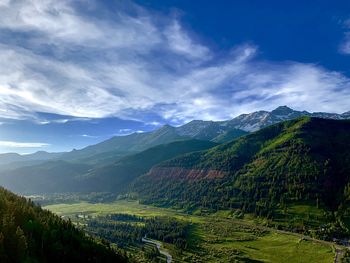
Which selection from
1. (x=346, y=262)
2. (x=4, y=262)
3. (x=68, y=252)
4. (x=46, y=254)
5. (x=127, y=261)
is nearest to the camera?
(x=4, y=262)

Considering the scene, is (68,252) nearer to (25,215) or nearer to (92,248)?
(92,248)

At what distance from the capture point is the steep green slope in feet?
366

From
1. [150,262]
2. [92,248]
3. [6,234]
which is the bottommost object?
[150,262]

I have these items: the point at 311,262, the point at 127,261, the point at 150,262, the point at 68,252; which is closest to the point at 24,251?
the point at 68,252

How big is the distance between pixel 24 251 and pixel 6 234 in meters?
8.38

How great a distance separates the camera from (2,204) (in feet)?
503

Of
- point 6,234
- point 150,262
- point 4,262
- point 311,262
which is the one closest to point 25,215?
point 6,234

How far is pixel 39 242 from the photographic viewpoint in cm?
13900

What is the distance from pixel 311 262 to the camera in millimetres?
198750

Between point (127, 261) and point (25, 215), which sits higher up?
point (25, 215)

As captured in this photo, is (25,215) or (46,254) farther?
(25,215)

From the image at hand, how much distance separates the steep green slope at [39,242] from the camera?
11162 centimetres

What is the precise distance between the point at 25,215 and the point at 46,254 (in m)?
32.8

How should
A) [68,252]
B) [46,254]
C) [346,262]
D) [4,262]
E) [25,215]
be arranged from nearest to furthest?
[4,262], [46,254], [68,252], [25,215], [346,262]
